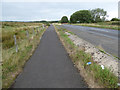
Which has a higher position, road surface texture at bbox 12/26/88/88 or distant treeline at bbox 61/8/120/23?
distant treeline at bbox 61/8/120/23

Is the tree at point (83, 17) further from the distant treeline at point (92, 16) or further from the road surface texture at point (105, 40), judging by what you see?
the road surface texture at point (105, 40)

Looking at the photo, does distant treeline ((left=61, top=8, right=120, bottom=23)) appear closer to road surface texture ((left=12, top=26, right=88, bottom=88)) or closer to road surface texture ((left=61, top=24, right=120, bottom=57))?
road surface texture ((left=61, top=24, right=120, bottom=57))

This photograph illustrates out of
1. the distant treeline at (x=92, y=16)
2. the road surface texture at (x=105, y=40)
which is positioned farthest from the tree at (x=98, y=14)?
the road surface texture at (x=105, y=40)

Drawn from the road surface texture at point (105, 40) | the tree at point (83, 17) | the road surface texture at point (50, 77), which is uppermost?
the tree at point (83, 17)

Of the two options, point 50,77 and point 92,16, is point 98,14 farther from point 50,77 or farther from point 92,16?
point 50,77

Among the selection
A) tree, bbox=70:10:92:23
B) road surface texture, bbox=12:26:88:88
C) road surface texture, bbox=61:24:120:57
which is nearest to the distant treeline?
tree, bbox=70:10:92:23

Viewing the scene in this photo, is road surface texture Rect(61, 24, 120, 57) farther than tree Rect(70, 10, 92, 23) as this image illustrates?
No

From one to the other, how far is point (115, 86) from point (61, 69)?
6.15 feet

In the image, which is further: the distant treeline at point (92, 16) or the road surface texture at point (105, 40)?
the distant treeline at point (92, 16)

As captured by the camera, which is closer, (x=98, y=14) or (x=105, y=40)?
(x=105, y=40)

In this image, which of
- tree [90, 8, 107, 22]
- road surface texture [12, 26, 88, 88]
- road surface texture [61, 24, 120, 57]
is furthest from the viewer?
tree [90, 8, 107, 22]

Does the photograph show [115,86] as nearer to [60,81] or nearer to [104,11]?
[60,81]

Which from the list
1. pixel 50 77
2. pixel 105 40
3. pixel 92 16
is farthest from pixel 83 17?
pixel 50 77

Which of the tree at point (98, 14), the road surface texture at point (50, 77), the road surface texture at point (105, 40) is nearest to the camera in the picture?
the road surface texture at point (50, 77)
